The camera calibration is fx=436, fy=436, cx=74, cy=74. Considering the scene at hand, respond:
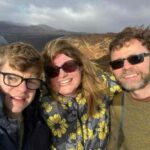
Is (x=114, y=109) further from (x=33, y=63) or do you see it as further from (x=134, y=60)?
(x=33, y=63)

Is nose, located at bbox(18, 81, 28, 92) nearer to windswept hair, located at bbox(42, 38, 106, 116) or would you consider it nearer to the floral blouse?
the floral blouse

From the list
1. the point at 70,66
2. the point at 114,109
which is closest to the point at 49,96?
the point at 70,66

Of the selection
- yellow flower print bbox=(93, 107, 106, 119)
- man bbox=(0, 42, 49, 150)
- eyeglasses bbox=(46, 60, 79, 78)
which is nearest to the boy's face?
man bbox=(0, 42, 49, 150)

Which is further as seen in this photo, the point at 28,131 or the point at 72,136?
the point at 72,136

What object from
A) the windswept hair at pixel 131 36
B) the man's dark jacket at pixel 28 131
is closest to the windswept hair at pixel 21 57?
the man's dark jacket at pixel 28 131

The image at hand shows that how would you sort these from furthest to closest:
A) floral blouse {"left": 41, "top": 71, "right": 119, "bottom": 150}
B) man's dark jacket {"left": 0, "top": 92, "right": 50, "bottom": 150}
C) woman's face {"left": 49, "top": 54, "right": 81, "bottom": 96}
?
woman's face {"left": 49, "top": 54, "right": 81, "bottom": 96} → floral blouse {"left": 41, "top": 71, "right": 119, "bottom": 150} → man's dark jacket {"left": 0, "top": 92, "right": 50, "bottom": 150}

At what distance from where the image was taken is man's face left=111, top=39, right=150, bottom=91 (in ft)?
15.8

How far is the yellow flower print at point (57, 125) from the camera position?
15.4ft

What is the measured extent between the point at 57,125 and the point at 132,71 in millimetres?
1015

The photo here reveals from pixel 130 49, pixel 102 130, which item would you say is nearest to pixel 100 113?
pixel 102 130

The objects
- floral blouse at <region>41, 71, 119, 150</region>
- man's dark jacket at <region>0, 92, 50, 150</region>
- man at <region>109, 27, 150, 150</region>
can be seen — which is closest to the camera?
man's dark jacket at <region>0, 92, 50, 150</region>

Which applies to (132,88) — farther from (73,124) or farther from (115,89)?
(73,124)

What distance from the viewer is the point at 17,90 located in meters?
3.93

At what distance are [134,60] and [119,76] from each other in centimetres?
25
